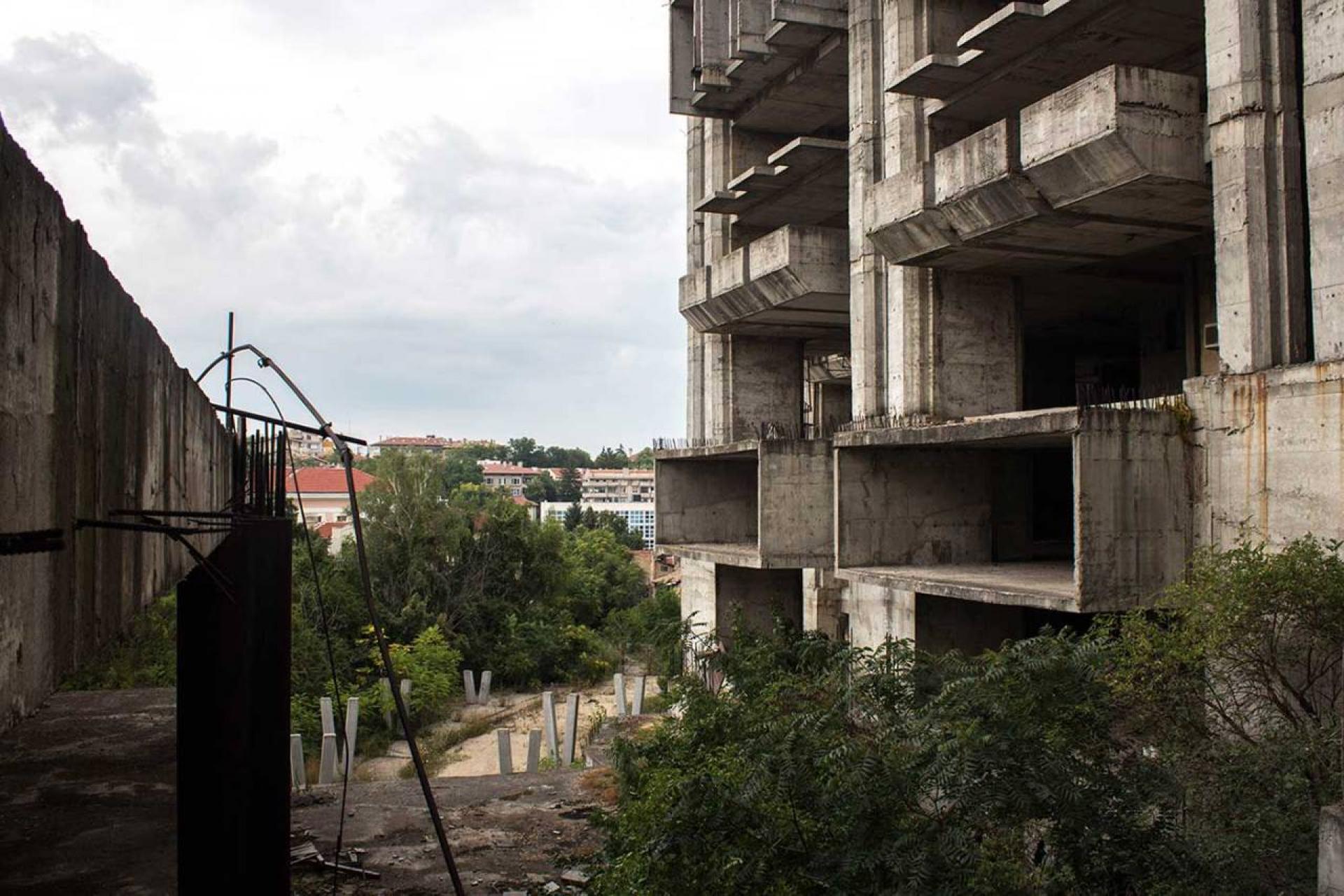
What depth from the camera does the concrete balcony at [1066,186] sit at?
14781 mm

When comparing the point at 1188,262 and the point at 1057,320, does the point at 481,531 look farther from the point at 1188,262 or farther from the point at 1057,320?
the point at 1188,262

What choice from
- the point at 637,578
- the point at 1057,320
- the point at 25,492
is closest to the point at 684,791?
the point at 25,492

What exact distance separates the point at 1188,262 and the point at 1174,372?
4270 mm

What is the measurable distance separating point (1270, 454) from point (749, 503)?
18.9 metres

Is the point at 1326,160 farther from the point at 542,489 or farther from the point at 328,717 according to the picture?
the point at 542,489

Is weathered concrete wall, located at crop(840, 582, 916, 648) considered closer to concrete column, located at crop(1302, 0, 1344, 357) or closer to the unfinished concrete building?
the unfinished concrete building

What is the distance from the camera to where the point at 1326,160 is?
13.0 m

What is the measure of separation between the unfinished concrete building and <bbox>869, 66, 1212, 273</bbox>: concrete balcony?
0.05 meters

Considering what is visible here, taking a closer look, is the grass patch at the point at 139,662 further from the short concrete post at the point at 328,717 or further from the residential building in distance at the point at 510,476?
the residential building in distance at the point at 510,476

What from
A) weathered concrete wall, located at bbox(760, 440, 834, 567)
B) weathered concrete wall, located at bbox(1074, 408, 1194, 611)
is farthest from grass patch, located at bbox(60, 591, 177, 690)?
weathered concrete wall, located at bbox(1074, 408, 1194, 611)

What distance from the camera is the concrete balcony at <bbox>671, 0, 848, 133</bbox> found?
24.3 m

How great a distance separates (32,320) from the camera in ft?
14.5

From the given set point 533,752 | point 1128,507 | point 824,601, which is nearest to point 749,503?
point 824,601

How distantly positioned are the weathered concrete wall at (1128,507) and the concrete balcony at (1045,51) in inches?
287
